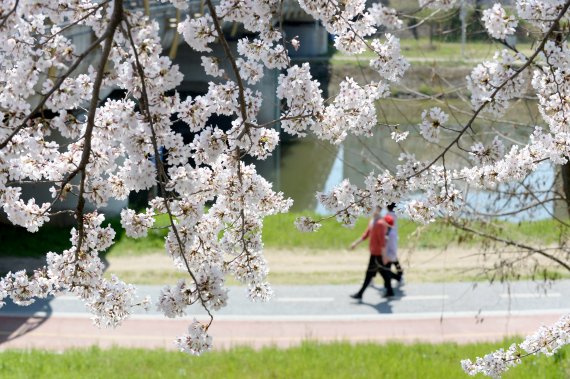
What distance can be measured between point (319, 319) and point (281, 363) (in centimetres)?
299

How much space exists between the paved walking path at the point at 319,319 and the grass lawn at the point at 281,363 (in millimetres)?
732

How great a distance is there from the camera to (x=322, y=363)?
34.7 ft

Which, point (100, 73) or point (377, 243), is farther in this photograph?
point (377, 243)

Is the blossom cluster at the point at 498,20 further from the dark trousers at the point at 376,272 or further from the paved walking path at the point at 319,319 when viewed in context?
the dark trousers at the point at 376,272

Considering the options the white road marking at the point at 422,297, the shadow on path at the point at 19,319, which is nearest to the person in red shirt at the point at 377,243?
the white road marking at the point at 422,297

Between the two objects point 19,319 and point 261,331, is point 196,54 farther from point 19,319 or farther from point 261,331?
point 261,331

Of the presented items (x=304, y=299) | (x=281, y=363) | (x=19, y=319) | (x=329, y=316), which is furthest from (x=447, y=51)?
(x=281, y=363)

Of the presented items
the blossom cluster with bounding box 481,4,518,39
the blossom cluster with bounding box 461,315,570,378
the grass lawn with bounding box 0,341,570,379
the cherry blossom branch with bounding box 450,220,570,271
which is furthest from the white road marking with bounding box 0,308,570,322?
the blossom cluster with bounding box 481,4,518,39

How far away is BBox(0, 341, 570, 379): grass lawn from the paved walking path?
732 millimetres

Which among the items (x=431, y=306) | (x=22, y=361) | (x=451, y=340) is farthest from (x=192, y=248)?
(x=431, y=306)

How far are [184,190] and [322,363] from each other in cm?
711

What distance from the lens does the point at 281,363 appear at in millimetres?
10727

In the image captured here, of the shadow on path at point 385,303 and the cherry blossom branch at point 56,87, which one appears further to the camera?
the shadow on path at point 385,303

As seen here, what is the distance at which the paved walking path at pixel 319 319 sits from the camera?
12602 mm
